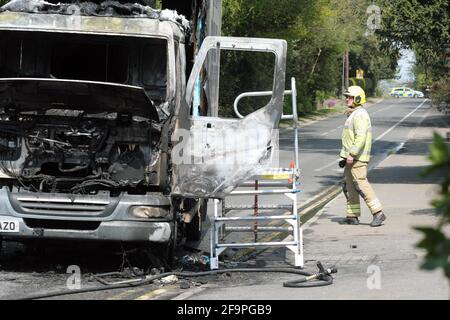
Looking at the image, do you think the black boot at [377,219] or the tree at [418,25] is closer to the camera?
the black boot at [377,219]

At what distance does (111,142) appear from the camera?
8.16 m

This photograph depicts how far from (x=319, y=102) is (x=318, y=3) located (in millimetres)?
29853

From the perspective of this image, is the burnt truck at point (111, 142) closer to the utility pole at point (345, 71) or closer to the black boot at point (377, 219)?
the black boot at point (377, 219)

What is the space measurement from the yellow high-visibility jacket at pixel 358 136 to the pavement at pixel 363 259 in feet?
3.45

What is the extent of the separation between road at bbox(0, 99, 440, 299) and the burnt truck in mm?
478

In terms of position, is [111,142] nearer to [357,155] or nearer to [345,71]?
[357,155]

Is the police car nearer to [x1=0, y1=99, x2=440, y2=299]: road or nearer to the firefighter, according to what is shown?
[x1=0, y1=99, x2=440, y2=299]: road

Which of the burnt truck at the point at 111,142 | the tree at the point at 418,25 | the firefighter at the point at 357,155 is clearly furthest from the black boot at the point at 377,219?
the tree at the point at 418,25

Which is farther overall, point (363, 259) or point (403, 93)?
point (403, 93)

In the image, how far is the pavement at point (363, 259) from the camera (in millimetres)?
7113

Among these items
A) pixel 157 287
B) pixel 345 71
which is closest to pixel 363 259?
pixel 157 287

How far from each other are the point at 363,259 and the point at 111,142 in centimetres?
307

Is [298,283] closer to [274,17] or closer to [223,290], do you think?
[223,290]

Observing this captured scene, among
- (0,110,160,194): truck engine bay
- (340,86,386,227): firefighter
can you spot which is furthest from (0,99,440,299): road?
(340,86,386,227): firefighter
